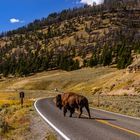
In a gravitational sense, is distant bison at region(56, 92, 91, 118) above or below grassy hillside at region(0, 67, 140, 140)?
above

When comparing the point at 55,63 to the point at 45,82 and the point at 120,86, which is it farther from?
the point at 120,86

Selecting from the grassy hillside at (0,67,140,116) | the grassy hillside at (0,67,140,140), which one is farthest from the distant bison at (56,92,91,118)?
the grassy hillside at (0,67,140,116)

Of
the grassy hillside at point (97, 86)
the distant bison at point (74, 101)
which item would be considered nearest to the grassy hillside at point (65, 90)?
the grassy hillside at point (97, 86)

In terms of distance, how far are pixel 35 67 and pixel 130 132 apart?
162m

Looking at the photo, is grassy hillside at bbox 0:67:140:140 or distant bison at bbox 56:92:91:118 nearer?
grassy hillside at bbox 0:67:140:140

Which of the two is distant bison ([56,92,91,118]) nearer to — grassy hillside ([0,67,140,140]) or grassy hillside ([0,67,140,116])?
grassy hillside ([0,67,140,140])

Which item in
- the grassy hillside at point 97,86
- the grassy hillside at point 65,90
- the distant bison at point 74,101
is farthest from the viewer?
the grassy hillside at point 97,86

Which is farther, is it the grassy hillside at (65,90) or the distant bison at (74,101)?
the distant bison at (74,101)

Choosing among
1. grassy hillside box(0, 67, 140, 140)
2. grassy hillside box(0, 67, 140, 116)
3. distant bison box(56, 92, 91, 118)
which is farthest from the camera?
grassy hillside box(0, 67, 140, 116)

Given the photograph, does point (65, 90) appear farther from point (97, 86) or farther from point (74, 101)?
point (74, 101)

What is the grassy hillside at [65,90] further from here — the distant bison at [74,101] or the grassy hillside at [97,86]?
the distant bison at [74,101]

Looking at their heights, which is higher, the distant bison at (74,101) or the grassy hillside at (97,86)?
the distant bison at (74,101)

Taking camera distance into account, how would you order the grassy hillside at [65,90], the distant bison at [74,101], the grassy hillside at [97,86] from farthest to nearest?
1. the grassy hillside at [97,86]
2. the distant bison at [74,101]
3. the grassy hillside at [65,90]

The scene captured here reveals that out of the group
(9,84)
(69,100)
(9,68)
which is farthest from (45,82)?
(69,100)
